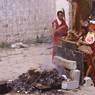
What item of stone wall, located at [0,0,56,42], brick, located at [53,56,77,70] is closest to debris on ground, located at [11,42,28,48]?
stone wall, located at [0,0,56,42]

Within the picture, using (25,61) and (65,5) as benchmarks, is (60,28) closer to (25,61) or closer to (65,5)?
(25,61)

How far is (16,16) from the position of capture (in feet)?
41.4

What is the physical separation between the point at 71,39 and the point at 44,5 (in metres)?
4.58

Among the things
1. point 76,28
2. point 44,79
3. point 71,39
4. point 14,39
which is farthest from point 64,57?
point 14,39

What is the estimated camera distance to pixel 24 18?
503 inches

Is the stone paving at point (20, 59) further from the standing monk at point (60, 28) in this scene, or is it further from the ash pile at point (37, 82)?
the standing monk at point (60, 28)

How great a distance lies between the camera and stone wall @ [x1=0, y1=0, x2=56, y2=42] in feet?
40.8

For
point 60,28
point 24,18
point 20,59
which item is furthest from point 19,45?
point 60,28

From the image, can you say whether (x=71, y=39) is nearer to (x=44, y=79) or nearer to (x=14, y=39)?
(x=44, y=79)

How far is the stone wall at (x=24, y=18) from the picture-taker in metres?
12.4

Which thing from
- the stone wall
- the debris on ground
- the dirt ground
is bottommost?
the dirt ground

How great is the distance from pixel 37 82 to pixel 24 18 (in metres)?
5.32

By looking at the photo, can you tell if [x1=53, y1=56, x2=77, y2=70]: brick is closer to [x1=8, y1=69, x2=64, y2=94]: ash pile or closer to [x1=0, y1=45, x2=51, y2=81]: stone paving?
[x1=8, y1=69, x2=64, y2=94]: ash pile

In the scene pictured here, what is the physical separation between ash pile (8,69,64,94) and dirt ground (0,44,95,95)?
334mm
